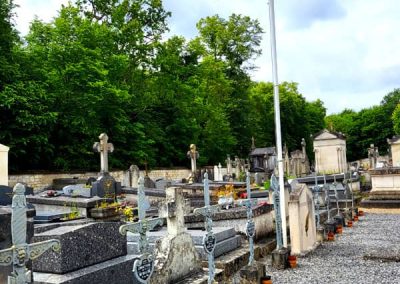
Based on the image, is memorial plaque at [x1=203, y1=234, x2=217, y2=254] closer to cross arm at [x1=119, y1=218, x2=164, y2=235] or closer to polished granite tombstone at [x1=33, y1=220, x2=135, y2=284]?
polished granite tombstone at [x1=33, y1=220, x2=135, y2=284]

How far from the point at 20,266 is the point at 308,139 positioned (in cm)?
5435

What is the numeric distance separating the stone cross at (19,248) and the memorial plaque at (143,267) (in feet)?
3.42

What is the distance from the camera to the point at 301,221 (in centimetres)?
822

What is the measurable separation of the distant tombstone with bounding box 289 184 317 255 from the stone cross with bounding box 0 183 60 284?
6.18 m

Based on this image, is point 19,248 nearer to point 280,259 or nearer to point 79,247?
point 79,247

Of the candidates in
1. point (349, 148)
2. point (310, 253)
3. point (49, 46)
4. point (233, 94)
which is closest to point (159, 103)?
point (49, 46)

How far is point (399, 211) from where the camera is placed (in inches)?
639

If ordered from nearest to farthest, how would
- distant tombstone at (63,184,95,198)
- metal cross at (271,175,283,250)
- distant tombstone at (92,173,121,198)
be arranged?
metal cross at (271,175,283,250) → distant tombstone at (63,184,95,198) → distant tombstone at (92,173,121,198)

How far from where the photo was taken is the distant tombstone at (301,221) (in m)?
Result: 8.05

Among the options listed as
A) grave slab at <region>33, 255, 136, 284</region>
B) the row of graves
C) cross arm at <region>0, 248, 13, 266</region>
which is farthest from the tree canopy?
cross arm at <region>0, 248, 13, 266</region>

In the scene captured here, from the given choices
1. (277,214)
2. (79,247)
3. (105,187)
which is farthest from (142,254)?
(105,187)

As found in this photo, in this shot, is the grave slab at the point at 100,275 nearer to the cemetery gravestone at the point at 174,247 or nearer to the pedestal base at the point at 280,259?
the cemetery gravestone at the point at 174,247

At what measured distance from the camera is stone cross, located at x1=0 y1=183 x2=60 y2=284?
250cm

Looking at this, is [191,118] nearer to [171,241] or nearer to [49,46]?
[49,46]
